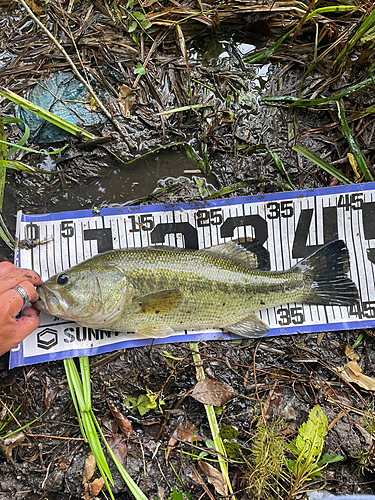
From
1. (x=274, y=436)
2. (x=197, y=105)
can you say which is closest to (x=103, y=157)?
(x=197, y=105)

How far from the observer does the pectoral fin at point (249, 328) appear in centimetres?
295

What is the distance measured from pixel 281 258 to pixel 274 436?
1.53 m

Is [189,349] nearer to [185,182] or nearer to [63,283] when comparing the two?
[63,283]

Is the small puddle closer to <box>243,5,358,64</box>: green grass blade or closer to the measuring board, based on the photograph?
the measuring board

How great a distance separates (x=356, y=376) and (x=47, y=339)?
2866 mm

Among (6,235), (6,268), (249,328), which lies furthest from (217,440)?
(6,235)

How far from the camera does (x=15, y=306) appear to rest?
2529 mm

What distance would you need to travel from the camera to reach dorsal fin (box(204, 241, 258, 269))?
2.97 metres

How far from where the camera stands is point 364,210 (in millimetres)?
3078

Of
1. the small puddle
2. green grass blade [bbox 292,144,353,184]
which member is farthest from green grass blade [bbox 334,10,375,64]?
the small puddle

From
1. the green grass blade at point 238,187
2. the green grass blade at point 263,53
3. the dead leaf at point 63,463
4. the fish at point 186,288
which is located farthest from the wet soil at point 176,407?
the green grass blade at point 263,53

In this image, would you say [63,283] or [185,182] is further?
[185,182]

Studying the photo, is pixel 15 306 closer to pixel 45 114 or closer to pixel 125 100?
pixel 45 114

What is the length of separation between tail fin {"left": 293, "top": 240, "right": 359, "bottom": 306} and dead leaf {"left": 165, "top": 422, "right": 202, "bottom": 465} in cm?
154
